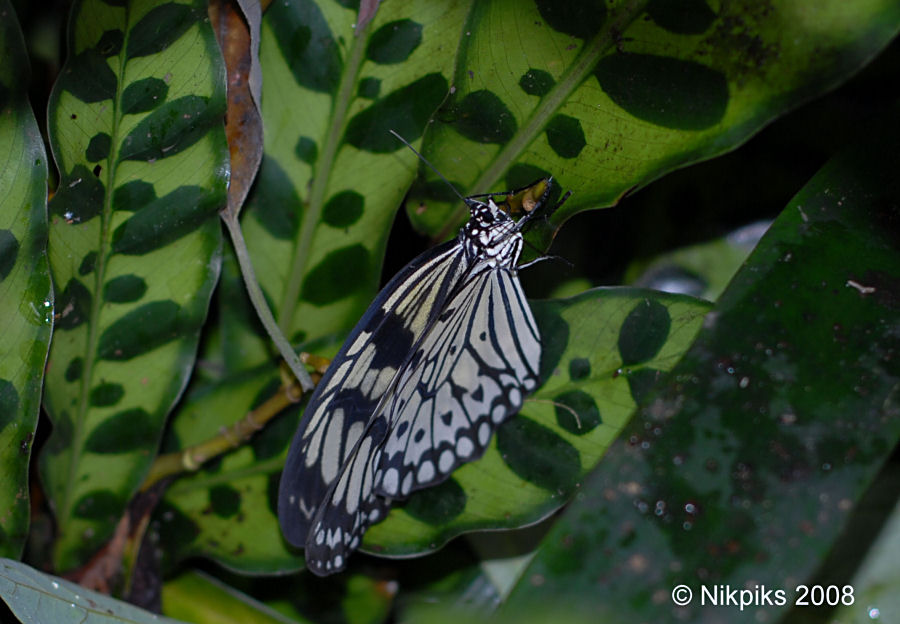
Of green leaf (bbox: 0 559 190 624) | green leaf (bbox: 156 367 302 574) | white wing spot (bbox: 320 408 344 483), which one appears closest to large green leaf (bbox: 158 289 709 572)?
green leaf (bbox: 156 367 302 574)

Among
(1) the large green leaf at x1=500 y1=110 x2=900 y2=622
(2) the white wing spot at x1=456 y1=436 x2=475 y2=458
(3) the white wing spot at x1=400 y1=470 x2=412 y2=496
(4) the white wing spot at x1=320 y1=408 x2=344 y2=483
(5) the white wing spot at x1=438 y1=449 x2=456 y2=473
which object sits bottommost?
(3) the white wing spot at x1=400 y1=470 x2=412 y2=496

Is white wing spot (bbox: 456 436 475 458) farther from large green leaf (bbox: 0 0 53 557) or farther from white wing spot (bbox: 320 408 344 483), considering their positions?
large green leaf (bbox: 0 0 53 557)

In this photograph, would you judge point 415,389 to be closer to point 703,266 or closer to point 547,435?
point 547,435

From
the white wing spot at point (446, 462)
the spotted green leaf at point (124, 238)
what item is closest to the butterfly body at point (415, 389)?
the white wing spot at point (446, 462)

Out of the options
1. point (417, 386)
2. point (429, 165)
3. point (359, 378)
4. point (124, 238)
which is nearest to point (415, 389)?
point (417, 386)

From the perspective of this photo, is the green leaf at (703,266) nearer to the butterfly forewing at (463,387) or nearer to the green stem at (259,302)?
the butterfly forewing at (463,387)

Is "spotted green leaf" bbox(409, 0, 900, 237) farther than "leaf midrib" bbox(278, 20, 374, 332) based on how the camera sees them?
No

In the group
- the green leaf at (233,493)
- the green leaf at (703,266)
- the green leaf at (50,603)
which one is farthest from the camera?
the green leaf at (703,266)
